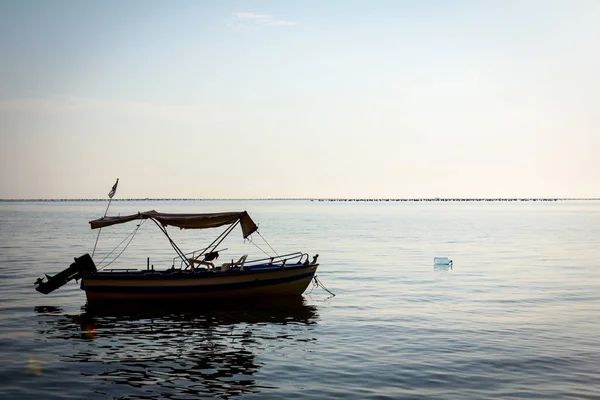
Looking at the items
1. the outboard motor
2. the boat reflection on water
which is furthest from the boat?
the boat reflection on water

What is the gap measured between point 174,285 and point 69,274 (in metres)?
5.63

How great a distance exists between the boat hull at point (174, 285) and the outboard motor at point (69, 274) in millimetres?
772

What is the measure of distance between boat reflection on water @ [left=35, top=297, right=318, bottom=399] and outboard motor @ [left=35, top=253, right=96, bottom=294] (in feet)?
3.72

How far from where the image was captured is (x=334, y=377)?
17.8 meters

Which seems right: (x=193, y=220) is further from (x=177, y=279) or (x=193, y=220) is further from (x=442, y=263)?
(x=442, y=263)

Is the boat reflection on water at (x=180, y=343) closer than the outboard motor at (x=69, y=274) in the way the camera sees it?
Yes

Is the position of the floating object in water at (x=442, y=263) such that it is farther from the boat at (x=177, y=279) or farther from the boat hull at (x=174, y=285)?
the boat hull at (x=174, y=285)

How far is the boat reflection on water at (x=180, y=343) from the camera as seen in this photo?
1728 centimetres

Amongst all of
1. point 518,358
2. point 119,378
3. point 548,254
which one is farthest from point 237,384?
point 548,254

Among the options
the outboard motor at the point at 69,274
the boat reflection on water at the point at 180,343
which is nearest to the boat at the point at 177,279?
the outboard motor at the point at 69,274

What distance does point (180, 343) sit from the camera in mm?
22531

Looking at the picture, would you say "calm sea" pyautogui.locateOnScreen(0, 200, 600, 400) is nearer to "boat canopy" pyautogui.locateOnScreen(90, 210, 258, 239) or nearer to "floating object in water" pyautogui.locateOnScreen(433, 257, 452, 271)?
"boat canopy" pyautogui.locateOnScreen(90, 210, 258, 239)

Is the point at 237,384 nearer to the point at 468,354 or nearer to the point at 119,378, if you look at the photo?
the point at 119,378

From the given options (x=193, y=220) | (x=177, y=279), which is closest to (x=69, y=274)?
(x=177, y=279)
